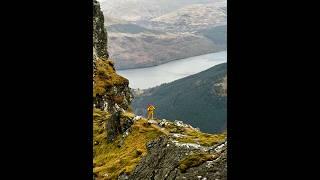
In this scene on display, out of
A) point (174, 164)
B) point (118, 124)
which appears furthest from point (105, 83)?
point (174, 164)

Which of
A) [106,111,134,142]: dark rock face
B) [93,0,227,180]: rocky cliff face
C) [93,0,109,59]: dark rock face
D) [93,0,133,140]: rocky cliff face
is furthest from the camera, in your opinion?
[93,0,109,59]: dark rock face

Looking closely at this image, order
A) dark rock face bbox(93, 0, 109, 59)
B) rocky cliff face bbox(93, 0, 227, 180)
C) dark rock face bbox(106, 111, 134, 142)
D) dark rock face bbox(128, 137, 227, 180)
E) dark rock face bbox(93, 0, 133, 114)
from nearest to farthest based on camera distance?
dark rock face bbox(128, 137, 227, 180) → rocky cliff face bbox(93, 0, 227, 180) → dark rock face bbox(106, 111, 134, 142) → dark rock face bbox(93, 0, 133, 114) → dark rock face bbox(93, 0, 109, 59)

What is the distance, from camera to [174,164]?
1530cm

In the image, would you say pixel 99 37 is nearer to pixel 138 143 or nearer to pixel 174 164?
pixel 138 143

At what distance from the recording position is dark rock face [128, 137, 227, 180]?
1344 centimetres

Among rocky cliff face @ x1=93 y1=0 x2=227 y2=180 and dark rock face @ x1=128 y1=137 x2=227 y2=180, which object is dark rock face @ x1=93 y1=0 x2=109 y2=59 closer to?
rocky cliff face @ x1=93 y1=0 x2=227 y2=180

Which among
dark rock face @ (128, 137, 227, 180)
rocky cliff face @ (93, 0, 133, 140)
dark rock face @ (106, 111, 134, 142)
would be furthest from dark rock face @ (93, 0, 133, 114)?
dark rock face @ (128, 137, 227, 180)

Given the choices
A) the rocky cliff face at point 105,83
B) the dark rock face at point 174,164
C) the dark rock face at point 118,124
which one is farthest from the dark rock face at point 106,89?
the dark rock face at point 174,164

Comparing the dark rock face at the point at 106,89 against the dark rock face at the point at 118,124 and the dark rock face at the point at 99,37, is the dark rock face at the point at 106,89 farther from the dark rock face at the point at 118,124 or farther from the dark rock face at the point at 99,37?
the dark rock face at the point at 118,124
